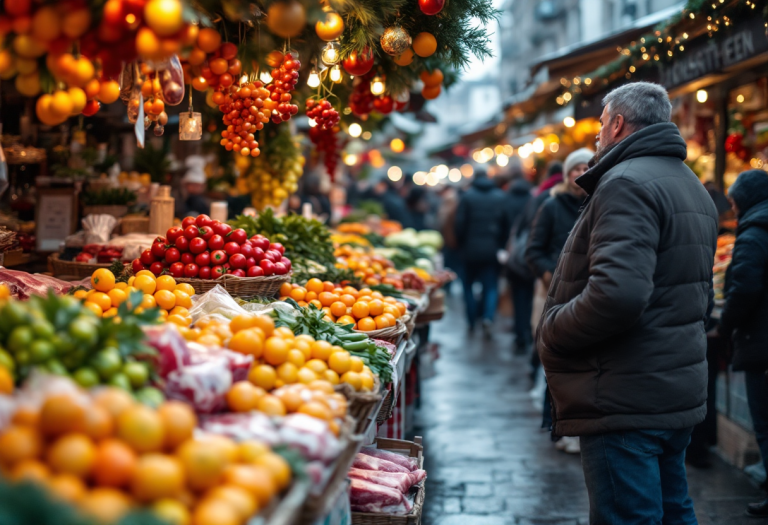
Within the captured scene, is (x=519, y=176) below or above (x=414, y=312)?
above

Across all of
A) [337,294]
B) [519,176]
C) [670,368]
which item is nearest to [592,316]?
[670,368]

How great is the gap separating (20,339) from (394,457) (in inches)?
83.8

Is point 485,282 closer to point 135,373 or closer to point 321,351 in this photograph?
point 321,351

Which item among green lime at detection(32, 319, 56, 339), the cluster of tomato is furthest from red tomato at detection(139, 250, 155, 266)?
green lime at detection(32, 319, 56, 339)

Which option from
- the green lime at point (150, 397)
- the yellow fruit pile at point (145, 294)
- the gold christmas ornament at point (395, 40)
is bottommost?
the green lime at point (150, 397)

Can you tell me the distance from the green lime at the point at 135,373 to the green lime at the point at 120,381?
0.01 meters

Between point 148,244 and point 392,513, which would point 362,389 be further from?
point 148,244

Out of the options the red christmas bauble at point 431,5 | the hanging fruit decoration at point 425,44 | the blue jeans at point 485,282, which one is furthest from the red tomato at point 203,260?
the blue jeans at point 485,282

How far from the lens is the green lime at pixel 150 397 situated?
5.72 ft

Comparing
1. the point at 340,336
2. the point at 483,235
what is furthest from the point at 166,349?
the point at 483,235

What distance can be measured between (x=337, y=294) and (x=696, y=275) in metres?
2.02

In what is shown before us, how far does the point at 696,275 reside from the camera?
2.72 m

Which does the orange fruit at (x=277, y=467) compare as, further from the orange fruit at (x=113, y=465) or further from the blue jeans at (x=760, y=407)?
the blue jeans at (x=760, y=407)

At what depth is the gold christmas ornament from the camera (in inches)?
136
